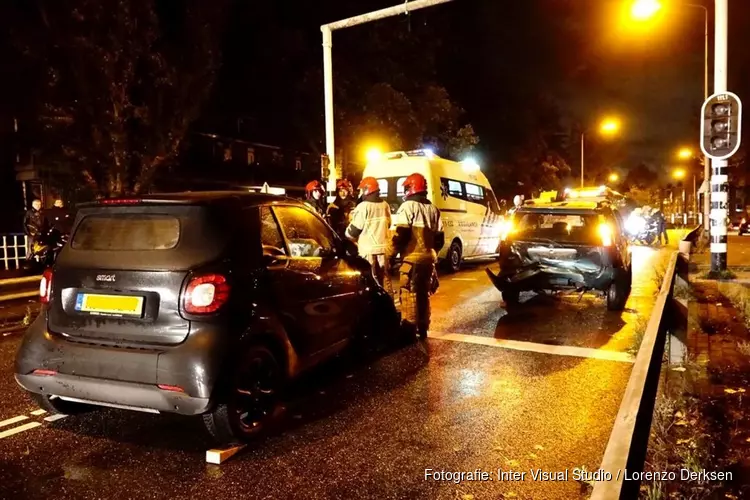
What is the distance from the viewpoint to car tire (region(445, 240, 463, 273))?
13885 millimetres

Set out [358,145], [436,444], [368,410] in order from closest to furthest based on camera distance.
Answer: [436,444], [368,410], [358,145]

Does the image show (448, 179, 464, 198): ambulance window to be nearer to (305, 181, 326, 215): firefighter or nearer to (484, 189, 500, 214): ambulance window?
(484, 189, 500, 214): ambulance window

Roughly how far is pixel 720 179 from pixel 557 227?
15.6 ft

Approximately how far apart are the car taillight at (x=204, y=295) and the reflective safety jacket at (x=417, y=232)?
10.0 feet

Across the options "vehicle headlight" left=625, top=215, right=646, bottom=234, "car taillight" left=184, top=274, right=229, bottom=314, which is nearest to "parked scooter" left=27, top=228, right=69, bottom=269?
"car taillight" left=184, top=274, right=229, bottom=314

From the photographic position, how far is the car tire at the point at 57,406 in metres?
4.45

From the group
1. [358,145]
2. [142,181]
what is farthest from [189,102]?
[358,145]

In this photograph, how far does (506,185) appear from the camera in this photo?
133ft

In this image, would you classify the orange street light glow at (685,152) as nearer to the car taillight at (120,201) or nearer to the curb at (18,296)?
the curb at (18,296)

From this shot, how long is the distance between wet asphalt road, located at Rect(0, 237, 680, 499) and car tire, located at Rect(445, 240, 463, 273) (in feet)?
23.5

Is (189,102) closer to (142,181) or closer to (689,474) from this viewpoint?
(142,181)

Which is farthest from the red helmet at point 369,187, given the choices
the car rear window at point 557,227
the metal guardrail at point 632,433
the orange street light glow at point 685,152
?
the orange street light glow at point 685,152

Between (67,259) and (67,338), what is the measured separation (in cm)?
54

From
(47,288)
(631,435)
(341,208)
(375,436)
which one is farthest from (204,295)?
(341,208)
